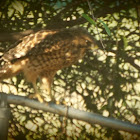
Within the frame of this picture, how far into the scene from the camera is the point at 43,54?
3.49ft

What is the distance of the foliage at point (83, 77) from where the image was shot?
45.4 inches

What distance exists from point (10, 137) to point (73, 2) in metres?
0.69

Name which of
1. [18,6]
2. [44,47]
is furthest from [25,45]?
[18,6]

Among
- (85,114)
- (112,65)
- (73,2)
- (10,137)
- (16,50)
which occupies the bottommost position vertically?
(10,137)

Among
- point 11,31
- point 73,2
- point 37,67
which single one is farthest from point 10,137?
point 73,2

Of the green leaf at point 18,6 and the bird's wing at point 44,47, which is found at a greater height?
the green leaf at point 18,6

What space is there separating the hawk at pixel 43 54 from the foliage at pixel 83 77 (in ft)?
0.20

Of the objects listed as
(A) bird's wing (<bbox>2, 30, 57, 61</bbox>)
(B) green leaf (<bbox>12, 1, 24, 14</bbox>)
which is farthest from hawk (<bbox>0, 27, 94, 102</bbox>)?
(B) green leaf (<bbox>12, 1, 24, 14</bbox>)

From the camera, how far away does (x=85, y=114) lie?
94cm

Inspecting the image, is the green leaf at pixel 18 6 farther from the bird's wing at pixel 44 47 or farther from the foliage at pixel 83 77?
the bird's wing at pixel 44 47

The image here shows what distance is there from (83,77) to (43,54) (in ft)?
0.74

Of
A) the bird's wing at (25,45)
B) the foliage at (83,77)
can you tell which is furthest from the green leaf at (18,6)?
the bird's wing at (25,45)

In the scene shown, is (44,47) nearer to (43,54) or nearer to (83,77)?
(43,54)

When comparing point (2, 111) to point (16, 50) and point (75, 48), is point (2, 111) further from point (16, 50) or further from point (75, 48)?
point (75, 48)
